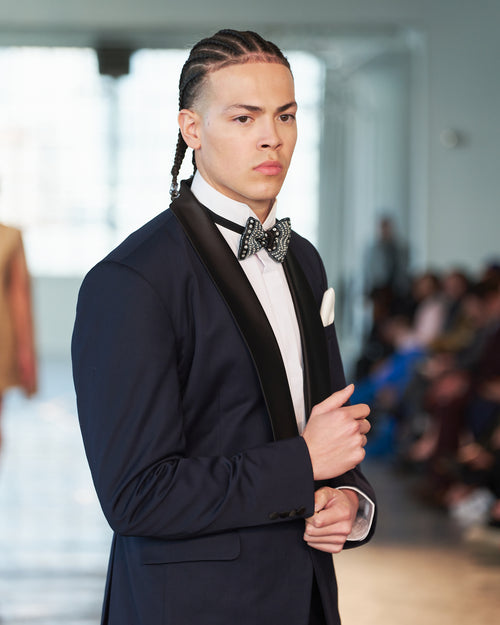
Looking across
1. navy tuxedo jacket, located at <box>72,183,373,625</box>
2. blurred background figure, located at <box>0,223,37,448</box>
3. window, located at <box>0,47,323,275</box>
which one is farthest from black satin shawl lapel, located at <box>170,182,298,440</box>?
window, located at <box>0,47,323,275</box>

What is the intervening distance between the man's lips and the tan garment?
2.63 metres

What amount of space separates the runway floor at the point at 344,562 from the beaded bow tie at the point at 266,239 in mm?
2341

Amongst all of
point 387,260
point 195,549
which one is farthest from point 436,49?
point 195,549

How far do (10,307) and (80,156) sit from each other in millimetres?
10270

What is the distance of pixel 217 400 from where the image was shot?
125 centimetres

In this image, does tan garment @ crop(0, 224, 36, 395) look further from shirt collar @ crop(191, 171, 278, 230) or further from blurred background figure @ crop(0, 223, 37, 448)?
shirt collar @ crop(191, 171, 278, 230)

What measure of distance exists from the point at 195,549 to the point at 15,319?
2749 millimetres

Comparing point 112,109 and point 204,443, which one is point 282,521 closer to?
point 204,443

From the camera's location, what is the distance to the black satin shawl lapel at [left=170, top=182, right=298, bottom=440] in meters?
1.25

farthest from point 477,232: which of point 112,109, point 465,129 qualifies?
point 112,109

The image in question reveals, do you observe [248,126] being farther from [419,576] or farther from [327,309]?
[419,576]

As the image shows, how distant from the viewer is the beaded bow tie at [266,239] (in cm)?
133

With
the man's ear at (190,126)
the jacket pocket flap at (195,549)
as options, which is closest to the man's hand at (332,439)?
the jacket pocket flap at (195,549)

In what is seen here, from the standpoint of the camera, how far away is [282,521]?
1.28m
